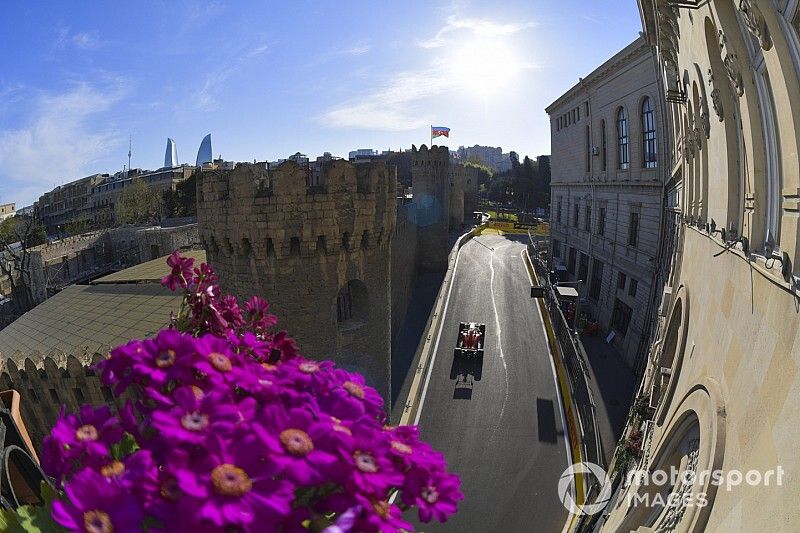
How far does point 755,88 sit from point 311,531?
22.8 ft

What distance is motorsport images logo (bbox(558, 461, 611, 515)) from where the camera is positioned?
11375mm

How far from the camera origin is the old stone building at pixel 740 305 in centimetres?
421

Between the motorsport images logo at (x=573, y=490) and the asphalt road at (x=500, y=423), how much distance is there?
213 millimetres

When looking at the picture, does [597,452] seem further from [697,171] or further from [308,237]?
[308,237]

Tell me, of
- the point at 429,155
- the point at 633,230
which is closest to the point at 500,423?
the point at 633,230

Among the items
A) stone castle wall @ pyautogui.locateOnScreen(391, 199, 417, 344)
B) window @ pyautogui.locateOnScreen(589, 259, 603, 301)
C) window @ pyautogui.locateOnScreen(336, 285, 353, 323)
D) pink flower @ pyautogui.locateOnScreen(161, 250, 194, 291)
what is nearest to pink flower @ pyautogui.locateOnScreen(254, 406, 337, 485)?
pink flower @ pyautogui.locateOnScreen(161, 250, 194, 291)

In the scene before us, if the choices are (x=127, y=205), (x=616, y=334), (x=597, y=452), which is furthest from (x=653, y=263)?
(x=127, y=205)

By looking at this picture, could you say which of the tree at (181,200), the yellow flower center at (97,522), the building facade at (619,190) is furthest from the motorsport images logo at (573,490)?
the tree at (181,200)

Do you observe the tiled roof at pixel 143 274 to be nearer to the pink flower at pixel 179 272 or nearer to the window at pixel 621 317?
the pink flower at pixel 179 272

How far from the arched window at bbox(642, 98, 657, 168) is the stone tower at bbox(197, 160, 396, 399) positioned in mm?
18718

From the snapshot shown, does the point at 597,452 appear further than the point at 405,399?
No

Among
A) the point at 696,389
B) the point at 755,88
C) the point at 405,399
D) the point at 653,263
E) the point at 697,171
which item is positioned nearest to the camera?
the point at 755,88

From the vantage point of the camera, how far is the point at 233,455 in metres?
1.74

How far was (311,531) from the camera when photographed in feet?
5.82
